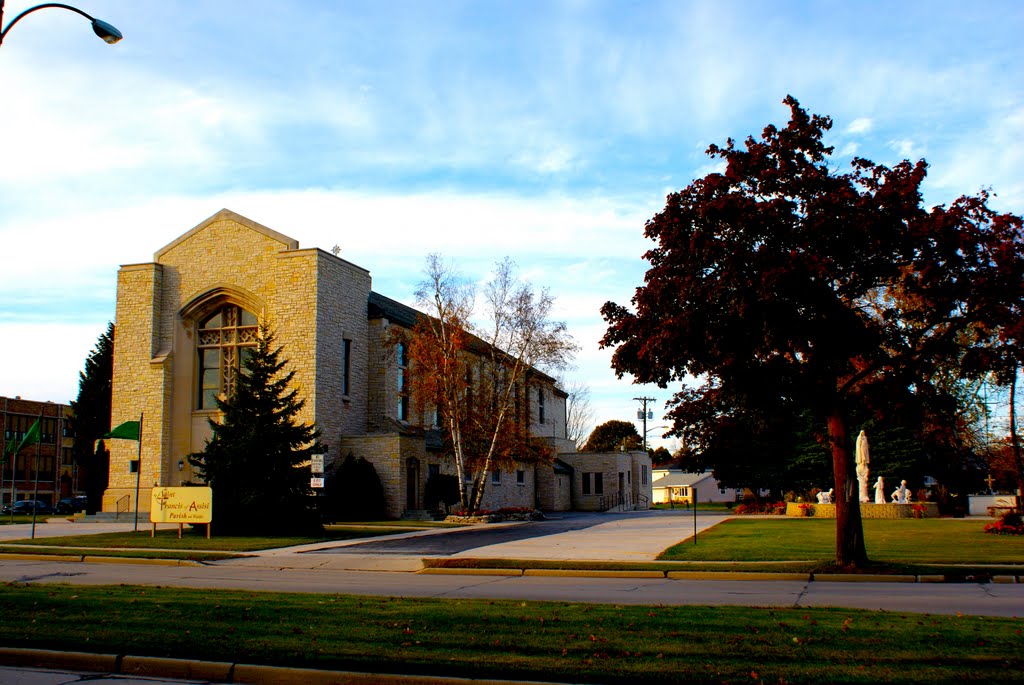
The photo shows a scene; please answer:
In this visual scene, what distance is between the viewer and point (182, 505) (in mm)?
27422

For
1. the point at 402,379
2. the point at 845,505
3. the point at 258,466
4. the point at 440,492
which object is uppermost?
the point at 402,379

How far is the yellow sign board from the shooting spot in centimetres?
2712

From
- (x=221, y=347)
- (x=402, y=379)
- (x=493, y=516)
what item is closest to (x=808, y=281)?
(x=493, y=516)

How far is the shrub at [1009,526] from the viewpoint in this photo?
84.2 ft

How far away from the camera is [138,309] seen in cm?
4300

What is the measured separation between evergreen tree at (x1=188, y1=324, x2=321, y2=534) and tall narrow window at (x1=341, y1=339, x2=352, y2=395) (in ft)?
36.0

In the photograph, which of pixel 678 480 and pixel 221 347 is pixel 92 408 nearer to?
pixel 221 347

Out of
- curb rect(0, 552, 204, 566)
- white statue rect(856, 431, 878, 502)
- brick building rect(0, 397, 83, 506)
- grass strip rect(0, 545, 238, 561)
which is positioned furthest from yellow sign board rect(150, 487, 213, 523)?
brick building rect(0, 397, 83, 506)

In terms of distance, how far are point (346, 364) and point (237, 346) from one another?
5229 mm

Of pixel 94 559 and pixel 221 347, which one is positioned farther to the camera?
pixel 221 347

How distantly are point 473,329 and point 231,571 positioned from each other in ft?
72.8

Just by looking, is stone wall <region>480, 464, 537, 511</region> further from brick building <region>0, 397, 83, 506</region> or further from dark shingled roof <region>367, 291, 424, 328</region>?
brick building <region>0, 397, 83, 506</region>

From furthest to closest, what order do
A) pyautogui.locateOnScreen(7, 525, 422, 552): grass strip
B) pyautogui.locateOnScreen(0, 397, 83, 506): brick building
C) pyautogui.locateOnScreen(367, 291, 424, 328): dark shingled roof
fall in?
pyautogui.locateOnScreen(0, 397, 83, 506): brick building < pyautogui.locateOnScreen(367, 291, 424, 328): dark shingled roof < pyautogui.locateOnScreen(7, 525, 422, 552): grass strip

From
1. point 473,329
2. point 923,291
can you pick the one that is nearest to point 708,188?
point 923,291
